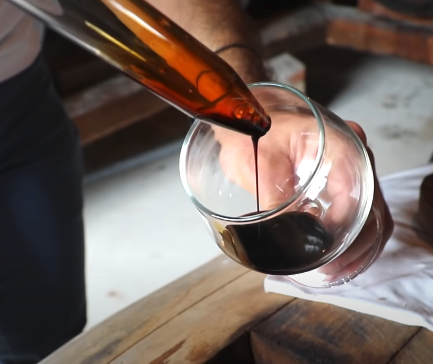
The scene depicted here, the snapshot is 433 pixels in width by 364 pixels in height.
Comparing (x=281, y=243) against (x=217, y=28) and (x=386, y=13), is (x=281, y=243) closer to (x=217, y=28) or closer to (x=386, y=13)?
(x=217, y=28)

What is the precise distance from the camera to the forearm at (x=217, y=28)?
0.63 metres

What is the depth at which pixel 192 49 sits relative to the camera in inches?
13.2

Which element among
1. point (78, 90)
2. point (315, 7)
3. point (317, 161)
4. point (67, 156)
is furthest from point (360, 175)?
point (315, 7)

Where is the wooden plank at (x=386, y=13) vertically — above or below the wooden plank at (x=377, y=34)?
above

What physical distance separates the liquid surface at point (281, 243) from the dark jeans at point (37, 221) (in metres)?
0.31

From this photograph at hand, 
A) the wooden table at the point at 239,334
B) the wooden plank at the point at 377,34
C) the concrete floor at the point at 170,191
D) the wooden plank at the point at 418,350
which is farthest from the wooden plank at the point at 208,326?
the wooden plank at the point at 377,34

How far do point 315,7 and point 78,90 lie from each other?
2.36 ft

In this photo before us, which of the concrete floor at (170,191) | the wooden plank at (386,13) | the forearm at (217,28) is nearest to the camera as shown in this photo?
the forearm at (217,28)

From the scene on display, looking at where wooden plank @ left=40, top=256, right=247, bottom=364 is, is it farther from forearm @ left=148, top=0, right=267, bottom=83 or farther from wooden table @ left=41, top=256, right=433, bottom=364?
forearm @ left=148, top=0, right=267, bottom=83

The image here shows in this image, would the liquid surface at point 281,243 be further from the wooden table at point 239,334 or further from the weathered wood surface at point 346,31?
the weathered wood surface at point 346,31

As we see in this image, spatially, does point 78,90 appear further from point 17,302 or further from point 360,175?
point 360,175

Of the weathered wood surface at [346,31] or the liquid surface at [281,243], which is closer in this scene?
the liquid surface at [281,243]

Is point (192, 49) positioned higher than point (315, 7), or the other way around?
point (192, 49)

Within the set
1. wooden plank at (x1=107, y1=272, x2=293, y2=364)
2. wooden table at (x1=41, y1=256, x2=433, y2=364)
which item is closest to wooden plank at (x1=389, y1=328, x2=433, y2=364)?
wooden table at (x1=41, y1=256, x2=433, y2=364)
